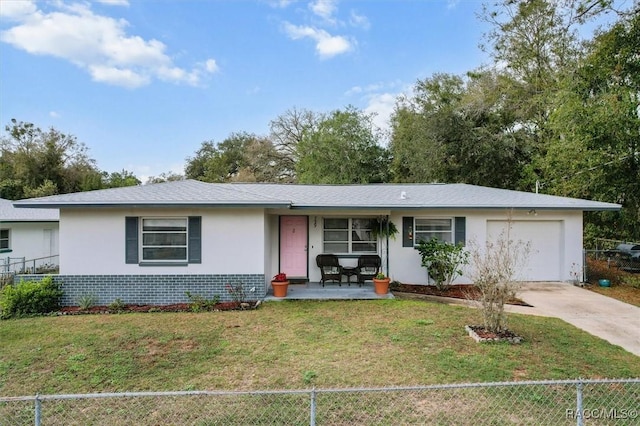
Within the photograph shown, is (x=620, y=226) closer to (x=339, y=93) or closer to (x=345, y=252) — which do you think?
(x=345, y=252)

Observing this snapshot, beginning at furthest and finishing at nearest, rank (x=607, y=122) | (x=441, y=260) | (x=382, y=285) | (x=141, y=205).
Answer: (x=607, y=122)
(x=441, y=260)
(x=382, y=285)
(x=141, y=205)

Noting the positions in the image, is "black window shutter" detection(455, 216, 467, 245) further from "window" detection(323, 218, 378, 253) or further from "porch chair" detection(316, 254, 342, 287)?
"porch chair" detection(316, 254, 342, 287)

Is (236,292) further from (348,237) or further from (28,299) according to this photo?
(28,299)

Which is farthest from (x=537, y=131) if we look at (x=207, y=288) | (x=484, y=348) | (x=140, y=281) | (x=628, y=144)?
(x=140, y=281)

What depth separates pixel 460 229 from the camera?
1087cm

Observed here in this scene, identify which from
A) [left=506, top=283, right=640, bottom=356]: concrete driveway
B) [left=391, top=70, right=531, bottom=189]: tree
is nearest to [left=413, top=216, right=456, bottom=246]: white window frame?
[left=506, top=283, right=640, bottom=356]: concrete driveway

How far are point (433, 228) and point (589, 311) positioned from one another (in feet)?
14.1

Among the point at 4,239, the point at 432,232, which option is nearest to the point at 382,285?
the point at 432,232

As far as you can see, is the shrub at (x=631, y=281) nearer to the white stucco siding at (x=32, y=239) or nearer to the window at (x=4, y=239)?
the white stucco siding at (x=32, y=239)

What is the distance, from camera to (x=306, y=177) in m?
29.7

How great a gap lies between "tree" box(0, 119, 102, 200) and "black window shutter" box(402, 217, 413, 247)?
28.2 m

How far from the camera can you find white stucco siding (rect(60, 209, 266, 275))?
8672 millimetres

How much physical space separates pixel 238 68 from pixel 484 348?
15.6 metres

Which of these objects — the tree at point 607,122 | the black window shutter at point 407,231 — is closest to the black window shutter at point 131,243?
the black window shutter at point 407,231
